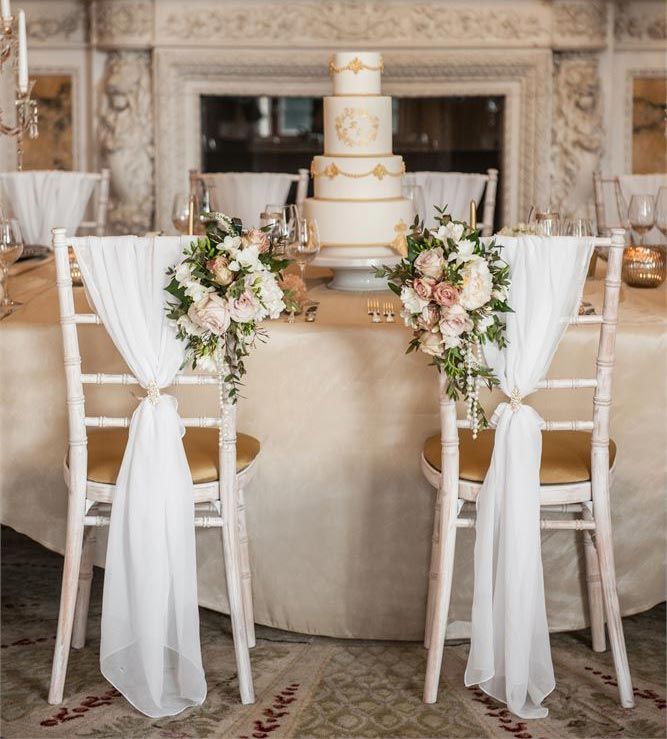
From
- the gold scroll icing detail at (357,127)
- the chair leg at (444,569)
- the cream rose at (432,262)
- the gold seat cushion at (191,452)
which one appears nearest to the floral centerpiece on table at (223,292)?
the gold seat cushion at (191,452)

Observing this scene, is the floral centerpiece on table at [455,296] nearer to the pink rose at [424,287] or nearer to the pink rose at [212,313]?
the pink rose at [424,287]

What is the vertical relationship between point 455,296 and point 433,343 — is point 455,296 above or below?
above

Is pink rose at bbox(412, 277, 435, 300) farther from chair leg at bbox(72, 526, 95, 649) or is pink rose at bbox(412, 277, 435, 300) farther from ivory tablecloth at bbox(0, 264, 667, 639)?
chair leg at bbox(72, 526, 95, 649)

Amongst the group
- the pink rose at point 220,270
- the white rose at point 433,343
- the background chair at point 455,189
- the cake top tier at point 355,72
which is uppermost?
the cake top tier at point 355,72

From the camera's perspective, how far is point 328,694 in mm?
2764

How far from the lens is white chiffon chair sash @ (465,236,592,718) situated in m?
2.53

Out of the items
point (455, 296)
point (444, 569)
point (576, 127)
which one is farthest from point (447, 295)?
point (576, 127)

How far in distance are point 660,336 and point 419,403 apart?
62 centimetres

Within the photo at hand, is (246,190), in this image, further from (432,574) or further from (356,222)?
(432,574)

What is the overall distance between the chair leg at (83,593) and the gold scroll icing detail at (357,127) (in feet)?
4.28

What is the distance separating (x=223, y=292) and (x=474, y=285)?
0.53m

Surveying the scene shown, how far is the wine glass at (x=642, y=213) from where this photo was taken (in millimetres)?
3508

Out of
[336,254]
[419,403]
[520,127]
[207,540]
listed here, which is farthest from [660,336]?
[520,127]

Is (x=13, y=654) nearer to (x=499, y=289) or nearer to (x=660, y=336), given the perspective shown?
(x=499, y=289)
